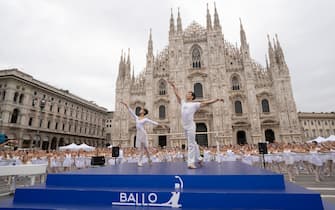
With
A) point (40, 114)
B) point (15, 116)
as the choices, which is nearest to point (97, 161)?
point (15, 116)

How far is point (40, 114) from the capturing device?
29.9 m

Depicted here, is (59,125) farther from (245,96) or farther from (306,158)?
(306,158)

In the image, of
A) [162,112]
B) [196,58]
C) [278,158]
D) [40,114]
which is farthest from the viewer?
[196,58]

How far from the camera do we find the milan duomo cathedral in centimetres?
2559

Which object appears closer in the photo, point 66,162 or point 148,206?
point 148,206

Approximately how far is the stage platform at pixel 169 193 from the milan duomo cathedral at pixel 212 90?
2142 cm

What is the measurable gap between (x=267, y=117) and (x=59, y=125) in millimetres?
36002

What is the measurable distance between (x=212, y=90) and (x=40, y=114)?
2830 cm

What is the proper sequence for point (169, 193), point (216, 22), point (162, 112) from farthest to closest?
point (216, 22) < point (162, 112) < point (169, 193)

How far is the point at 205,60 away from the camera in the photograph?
29.5 meters

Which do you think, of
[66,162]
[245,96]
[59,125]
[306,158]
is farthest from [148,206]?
[59,125]

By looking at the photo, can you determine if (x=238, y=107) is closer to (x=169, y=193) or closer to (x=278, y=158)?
(x=278, y=158)

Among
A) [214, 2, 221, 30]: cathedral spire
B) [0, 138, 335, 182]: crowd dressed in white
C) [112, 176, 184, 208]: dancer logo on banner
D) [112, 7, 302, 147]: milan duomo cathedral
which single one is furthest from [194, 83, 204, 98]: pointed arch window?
[112, 176, 184, 208]: dancer logo on banner

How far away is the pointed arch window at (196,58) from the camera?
98.8 feet
